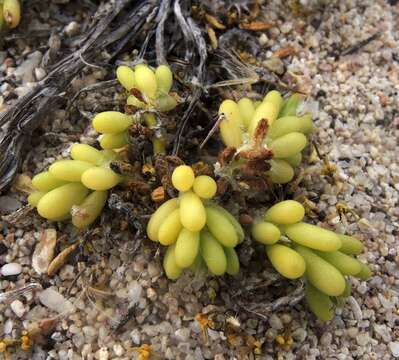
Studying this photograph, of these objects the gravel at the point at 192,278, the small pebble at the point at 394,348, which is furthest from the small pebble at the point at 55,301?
the small pebble at the point at 394,348

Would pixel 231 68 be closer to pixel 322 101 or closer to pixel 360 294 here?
pixel 322 101

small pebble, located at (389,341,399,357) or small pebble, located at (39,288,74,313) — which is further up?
small pebble, located at (39,288,74,313)

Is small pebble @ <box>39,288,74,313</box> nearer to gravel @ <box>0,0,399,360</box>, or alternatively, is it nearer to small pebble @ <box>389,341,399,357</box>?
gravel @ <box>0,0,399,360</box>

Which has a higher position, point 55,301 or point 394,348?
point 55,301

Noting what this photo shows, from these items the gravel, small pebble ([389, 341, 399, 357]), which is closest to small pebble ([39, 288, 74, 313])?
the gravel

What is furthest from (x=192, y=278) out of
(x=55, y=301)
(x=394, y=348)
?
(x=394, y=348)

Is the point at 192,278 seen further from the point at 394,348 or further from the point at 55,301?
the point at 394,348

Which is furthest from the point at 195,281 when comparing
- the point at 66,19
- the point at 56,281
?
the point at 66,19

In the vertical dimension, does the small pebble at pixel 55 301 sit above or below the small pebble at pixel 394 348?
above

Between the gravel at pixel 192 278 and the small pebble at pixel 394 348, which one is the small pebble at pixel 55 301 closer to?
the gravel at pixel 192 278
